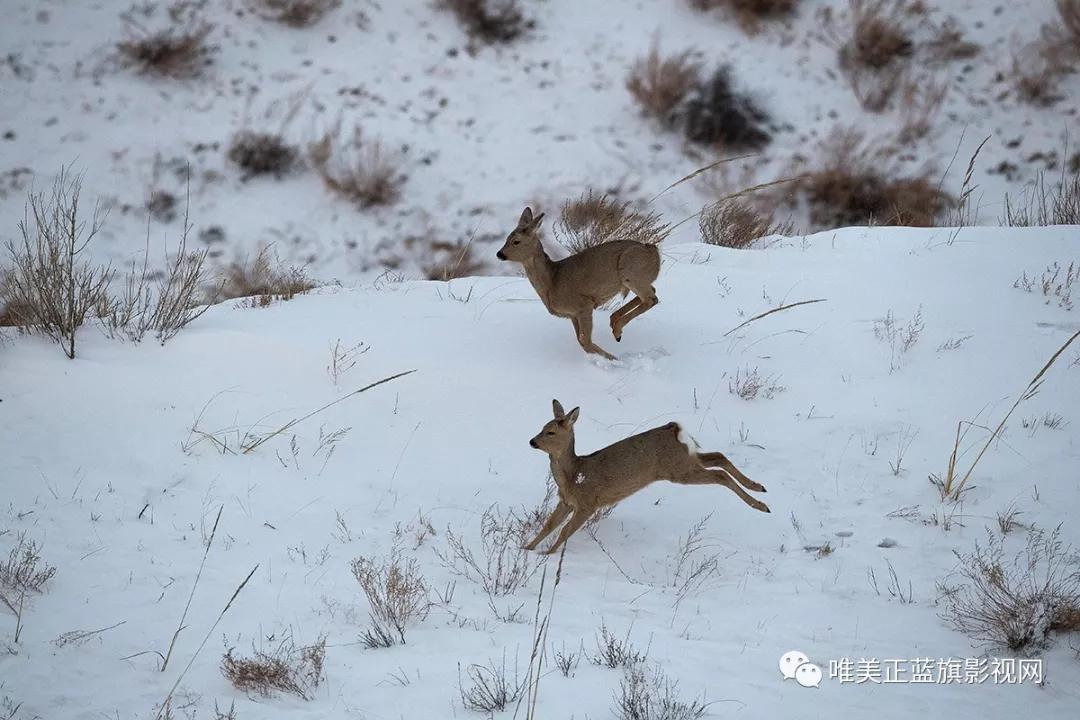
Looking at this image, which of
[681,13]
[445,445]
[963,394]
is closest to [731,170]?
[681,13]

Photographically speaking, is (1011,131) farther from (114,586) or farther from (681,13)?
(114,586)

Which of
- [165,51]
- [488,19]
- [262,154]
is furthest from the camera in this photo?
[488,19]

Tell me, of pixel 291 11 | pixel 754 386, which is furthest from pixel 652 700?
pixel 291 11

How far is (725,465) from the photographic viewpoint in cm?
557

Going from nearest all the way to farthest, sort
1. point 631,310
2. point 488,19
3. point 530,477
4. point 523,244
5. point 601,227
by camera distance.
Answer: point 530,477
point 523,244
point 631,310
point 601,227
point 488,19

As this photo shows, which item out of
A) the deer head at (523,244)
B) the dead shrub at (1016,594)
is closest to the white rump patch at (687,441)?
the dead shrub at (1016,594)

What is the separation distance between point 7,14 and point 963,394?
13723mm

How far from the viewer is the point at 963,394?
6793 millimetres

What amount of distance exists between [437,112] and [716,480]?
9.81m

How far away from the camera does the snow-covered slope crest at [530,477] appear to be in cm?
428

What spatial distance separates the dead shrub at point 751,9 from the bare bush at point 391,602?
1254 cm

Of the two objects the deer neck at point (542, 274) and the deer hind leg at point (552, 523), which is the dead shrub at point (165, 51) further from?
the deer hind leg at point (552, 523)

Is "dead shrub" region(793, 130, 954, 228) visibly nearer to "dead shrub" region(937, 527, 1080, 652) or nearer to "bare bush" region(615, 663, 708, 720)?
"dead shrub" region(937, 527, 1080, 652)

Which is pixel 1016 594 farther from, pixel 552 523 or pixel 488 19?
pixel 488 19
